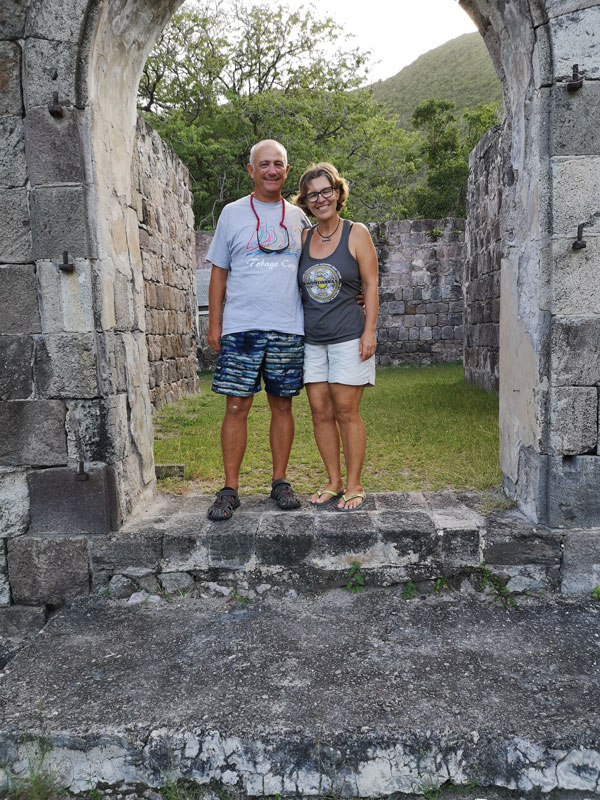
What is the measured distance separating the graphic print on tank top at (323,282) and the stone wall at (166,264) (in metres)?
4.06

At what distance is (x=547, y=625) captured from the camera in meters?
2.43

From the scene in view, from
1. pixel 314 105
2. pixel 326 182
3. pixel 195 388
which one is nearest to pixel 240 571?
pixel 326 182

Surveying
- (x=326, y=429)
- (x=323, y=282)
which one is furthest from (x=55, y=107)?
(x=326, y=429)

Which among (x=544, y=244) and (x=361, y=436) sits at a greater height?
(x=544, y=244)

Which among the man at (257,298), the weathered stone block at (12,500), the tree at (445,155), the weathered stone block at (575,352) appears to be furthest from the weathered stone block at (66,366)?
the tree at (445,155)

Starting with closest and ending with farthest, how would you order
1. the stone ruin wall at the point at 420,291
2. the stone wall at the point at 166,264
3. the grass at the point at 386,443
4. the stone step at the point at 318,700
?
the stone step at the point at 318,700
the grass at the point at 386,443
the stone wall at the point at 166,264
the stone ruin wall at the point at 420,291

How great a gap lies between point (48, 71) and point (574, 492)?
3052 mm

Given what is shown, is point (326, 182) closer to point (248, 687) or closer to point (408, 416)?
point (248, 687)

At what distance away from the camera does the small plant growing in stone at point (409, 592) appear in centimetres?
268

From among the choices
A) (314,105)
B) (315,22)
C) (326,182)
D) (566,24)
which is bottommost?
(326,182)

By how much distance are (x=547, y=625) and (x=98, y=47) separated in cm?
323

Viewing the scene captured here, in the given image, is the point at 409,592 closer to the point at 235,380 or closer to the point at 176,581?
the point at 176,581

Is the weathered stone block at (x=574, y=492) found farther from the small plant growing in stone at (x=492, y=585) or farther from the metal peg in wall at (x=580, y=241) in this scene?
the metal peg in wall at (x=580, y=241)

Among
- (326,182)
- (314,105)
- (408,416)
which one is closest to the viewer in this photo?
(326,182)
